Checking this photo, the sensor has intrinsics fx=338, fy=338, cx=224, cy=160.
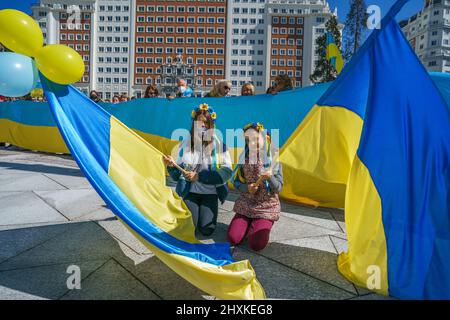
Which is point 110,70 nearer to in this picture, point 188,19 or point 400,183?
point 188,19

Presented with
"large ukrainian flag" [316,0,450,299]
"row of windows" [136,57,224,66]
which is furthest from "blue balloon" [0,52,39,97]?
"row of windows" [136,57,224,66]

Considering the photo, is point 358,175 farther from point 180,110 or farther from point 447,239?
point 180,110

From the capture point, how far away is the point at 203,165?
11.8 feet

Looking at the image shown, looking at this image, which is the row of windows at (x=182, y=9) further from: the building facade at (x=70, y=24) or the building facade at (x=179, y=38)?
the building facade at (x=70, y=24)

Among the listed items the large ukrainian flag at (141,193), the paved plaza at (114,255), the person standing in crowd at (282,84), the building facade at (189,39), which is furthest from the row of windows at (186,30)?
the large ukrainian flag at (141,193)

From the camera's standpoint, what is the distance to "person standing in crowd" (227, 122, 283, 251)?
10.4 feet

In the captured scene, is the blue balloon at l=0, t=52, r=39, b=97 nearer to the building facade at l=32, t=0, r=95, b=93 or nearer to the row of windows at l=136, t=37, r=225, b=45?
the building facade at l=32, t=0, r=95, b=93

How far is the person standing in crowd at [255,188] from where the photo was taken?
3.17 meters

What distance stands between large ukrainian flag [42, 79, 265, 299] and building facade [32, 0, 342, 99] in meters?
74.4

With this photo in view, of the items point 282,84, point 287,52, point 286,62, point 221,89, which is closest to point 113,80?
point 286,62

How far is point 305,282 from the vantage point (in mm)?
2461

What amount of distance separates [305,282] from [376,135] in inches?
46.5

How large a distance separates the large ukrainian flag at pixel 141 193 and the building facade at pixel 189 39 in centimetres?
7443

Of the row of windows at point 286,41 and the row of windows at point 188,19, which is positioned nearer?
the row of windows at point 286,41
